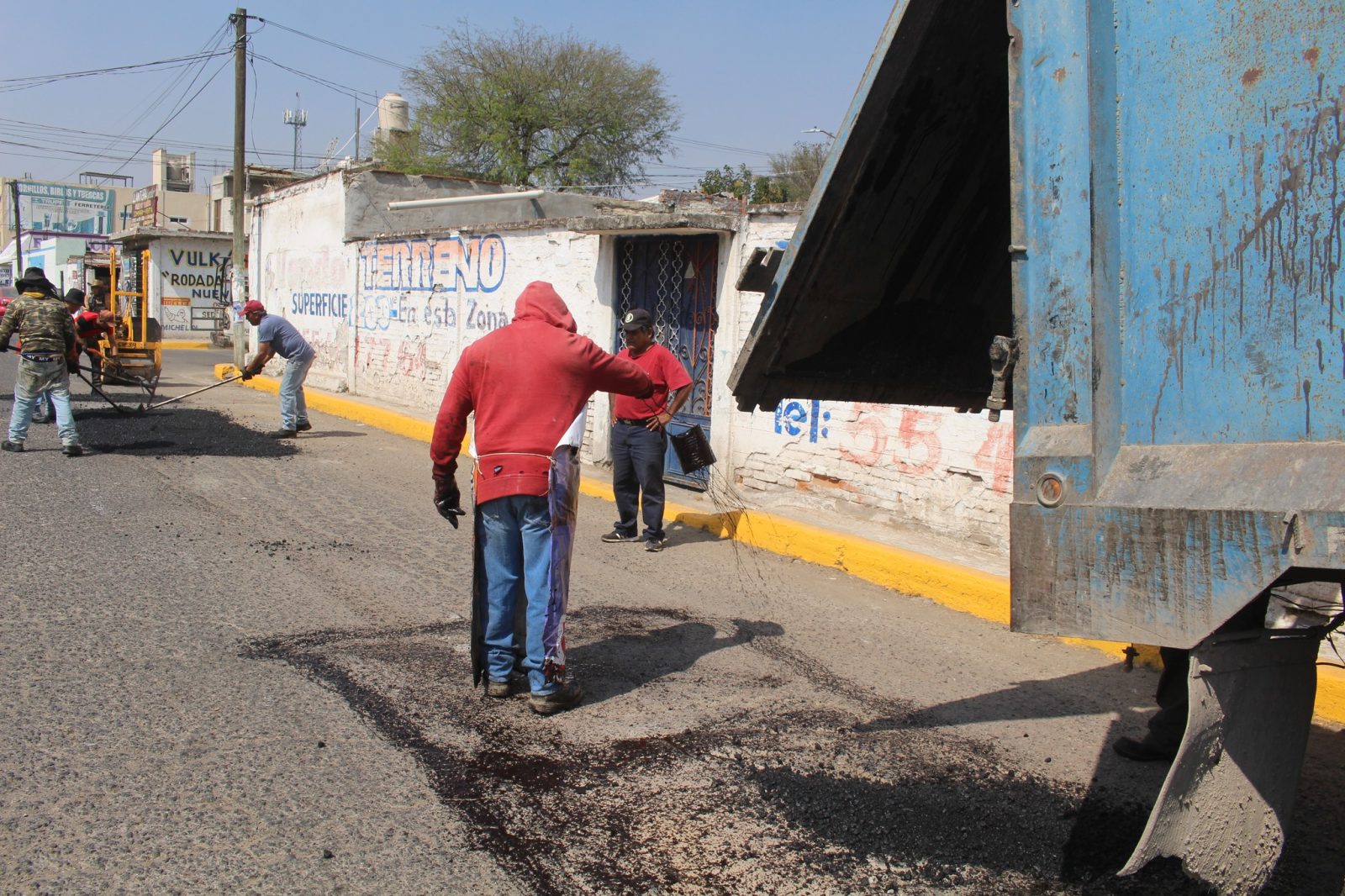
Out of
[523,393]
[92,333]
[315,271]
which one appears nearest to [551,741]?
[523,393]

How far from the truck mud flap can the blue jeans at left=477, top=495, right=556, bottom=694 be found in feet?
8.20

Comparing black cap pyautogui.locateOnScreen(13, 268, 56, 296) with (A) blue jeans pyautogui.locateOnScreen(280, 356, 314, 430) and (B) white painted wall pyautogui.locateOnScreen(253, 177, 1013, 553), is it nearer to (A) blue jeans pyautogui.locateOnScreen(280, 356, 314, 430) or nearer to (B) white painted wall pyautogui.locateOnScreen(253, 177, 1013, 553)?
(A) blue jeans pyautogui.locateOnScreen(280, 356, 314, 430)

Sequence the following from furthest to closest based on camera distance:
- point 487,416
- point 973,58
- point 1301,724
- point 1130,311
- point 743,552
Answer: point 743,552 → point 487,416 → point 973,58 → point 1301,724 → point 1130,311

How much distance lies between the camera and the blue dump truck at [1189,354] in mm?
2039

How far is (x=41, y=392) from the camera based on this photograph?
10.5 meters

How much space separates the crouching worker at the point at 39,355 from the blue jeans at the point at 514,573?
778 centimetres

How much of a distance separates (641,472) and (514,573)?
3.36 meters

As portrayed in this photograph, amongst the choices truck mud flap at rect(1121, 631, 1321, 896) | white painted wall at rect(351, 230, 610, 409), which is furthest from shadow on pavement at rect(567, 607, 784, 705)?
white painted wall at rect(351, 230, 610, 409)

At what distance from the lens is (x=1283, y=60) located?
2.06 meters

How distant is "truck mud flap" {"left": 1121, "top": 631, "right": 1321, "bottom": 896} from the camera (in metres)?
2.36

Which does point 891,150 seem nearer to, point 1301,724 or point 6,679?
point 1301,724

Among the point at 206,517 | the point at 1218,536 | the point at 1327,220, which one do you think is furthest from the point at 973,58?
the point at 206,517

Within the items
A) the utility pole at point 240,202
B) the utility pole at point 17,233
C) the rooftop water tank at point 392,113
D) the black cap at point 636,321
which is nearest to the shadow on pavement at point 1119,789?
the black cap at point 636,321

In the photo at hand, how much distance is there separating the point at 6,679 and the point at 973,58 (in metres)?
4.30
